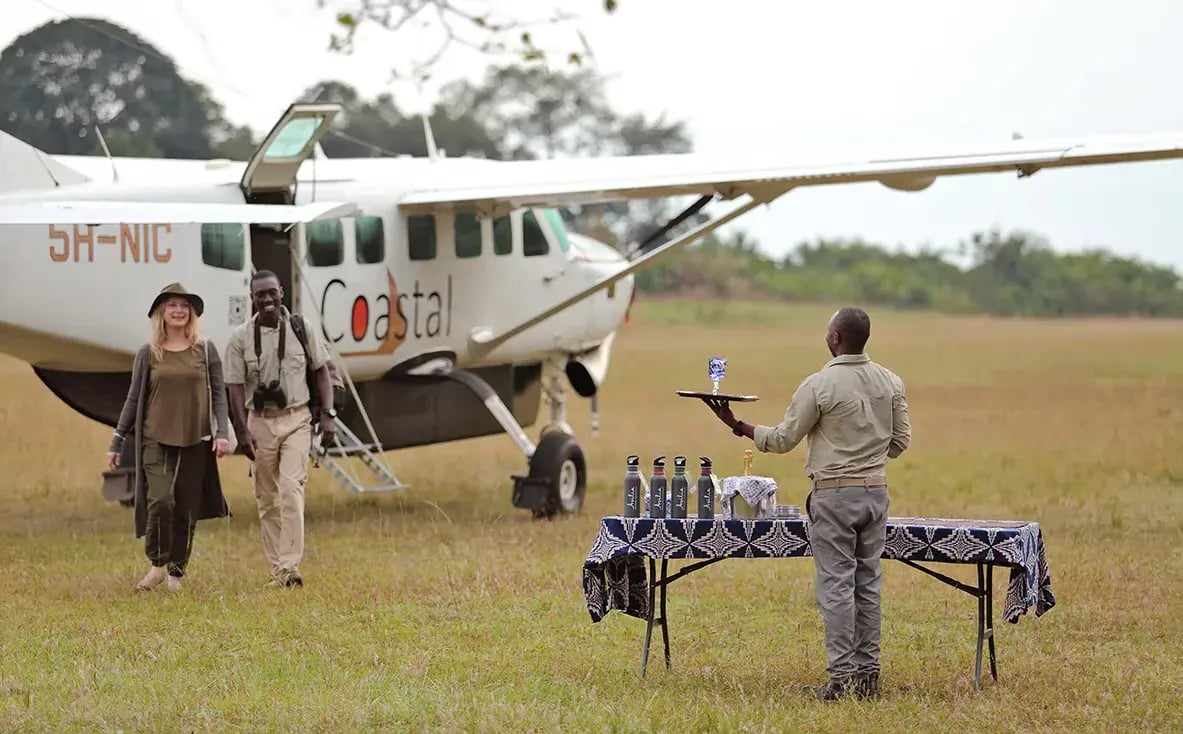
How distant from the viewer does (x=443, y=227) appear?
13391 millimetres

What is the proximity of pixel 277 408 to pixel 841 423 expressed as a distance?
12.4 ft

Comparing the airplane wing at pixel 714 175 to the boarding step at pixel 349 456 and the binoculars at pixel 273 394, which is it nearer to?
the boarding step at pixel 349 456

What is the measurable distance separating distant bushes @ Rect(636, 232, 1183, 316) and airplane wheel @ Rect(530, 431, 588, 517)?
3371 centimetres

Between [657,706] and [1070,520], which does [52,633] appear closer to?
[657,706]

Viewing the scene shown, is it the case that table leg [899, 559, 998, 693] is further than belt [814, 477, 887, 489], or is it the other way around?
table leg [899, 559, 998, 693]

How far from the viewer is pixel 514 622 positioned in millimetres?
8844

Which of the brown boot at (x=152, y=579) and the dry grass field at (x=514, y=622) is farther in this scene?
the brown boot at (x=152, y=579)

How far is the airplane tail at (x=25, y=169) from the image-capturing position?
1058 cm

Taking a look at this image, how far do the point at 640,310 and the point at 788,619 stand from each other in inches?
1510

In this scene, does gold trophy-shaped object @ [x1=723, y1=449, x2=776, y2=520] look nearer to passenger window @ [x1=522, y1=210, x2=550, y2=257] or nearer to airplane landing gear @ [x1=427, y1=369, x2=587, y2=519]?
airplane landing gear @ [x1=427, y1=369, x2=587, y2=519]

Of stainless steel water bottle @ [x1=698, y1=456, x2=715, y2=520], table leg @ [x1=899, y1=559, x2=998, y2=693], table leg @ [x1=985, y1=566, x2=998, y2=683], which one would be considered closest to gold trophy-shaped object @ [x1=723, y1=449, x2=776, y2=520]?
stainless steel water bottle @ [x1=698, y1=456, x2=715, y2=520]

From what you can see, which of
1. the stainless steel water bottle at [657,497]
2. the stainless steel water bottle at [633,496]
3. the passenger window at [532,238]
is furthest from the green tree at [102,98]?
the stainless steel water bottle at [657,497]

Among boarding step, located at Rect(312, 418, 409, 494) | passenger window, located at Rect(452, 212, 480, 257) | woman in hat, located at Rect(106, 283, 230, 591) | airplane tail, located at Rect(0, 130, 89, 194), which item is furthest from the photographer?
passenger window, located at Rect(452, 212, 480, 257)

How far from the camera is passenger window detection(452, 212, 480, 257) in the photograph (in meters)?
13.5
